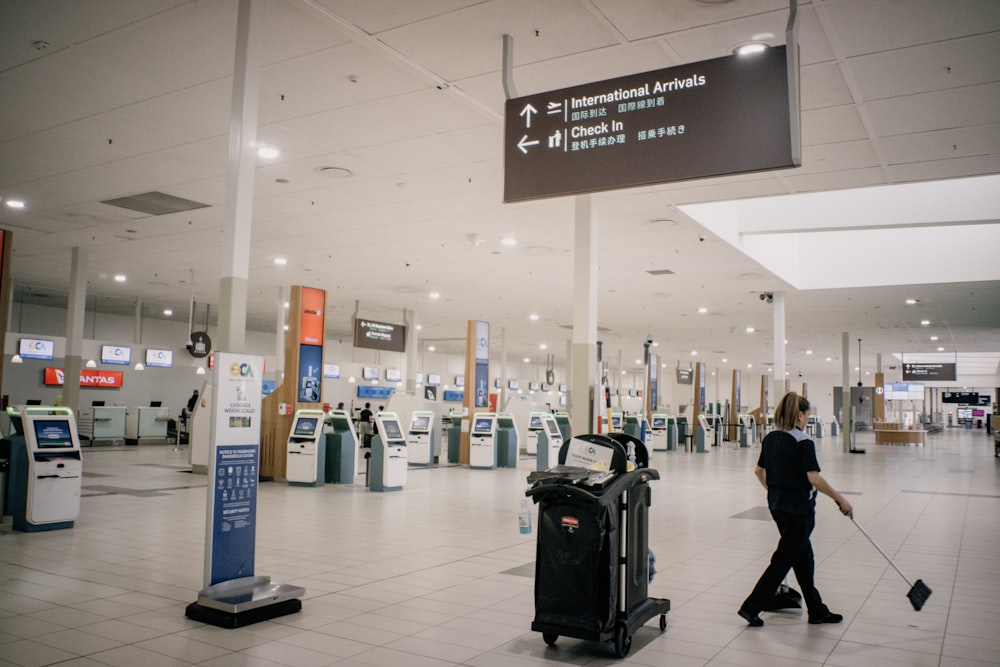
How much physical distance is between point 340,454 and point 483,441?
4.57 m

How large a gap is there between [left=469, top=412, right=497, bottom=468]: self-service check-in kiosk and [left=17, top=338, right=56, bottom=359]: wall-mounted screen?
13032 mm

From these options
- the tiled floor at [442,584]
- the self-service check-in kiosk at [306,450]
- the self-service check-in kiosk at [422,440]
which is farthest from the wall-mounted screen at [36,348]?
the self-service check-in kiosk at [306,450]

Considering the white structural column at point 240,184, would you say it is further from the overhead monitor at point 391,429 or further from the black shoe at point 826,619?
the overhead monitor at point 391,429

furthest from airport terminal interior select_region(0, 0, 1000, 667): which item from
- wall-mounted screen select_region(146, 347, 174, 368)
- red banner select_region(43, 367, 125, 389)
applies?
wall-mounted screen select_region(146, 347, 174, 368)

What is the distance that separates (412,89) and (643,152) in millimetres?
2696

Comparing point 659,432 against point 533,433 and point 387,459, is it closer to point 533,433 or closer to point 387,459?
point 533,433

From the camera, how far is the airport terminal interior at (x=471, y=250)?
174 inches

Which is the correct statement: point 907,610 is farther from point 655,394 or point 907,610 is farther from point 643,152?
point 655,394

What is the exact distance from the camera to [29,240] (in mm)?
13234

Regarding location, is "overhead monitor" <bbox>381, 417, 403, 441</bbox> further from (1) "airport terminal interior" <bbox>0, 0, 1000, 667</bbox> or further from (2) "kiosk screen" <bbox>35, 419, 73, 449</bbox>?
(2) "kiosk screen" <bbox>35, 419, 73, 449</bbox>

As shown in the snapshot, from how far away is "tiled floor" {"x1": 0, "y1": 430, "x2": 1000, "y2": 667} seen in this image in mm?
4223

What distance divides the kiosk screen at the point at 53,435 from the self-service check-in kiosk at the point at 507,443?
10.6 m

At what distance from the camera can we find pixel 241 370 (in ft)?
16.9

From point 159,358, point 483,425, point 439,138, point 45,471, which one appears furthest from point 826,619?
point 159,358
